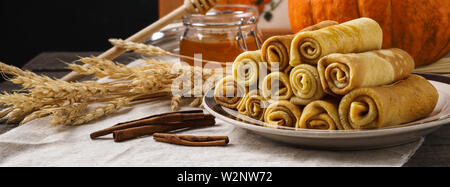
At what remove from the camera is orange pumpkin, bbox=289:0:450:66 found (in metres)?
1.33

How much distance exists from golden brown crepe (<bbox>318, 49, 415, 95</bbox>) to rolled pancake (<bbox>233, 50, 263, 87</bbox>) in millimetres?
152

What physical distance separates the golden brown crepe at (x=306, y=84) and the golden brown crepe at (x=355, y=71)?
0.07ft

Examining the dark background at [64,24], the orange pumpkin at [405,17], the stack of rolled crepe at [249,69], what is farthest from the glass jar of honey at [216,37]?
the dark background at [64,24]

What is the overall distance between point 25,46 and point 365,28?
252 cm

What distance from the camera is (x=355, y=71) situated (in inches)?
31.1

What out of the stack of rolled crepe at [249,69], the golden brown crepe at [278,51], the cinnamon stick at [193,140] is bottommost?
the cinnamon stick at [193,140]

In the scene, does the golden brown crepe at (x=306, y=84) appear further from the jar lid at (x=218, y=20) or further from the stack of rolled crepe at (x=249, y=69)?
the jar lid at (x=218, y=20)

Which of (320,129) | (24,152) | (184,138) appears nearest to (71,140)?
(24,152)

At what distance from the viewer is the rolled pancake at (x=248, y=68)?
936mm

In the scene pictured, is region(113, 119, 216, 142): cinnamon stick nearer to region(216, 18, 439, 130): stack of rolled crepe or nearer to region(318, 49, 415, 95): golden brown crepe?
region(216, 18, 439, 130): stack of rolled crepe

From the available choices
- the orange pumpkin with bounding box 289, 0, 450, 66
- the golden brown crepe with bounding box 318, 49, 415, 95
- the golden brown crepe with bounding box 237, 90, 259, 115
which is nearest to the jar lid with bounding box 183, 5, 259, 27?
the orange pumpkin with bounding box 289, 0, 450, 66

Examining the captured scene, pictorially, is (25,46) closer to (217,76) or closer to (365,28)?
(217,76)

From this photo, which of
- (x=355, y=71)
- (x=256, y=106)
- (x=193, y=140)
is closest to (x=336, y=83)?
(x=355, y=71)

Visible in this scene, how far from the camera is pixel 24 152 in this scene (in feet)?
3.08
